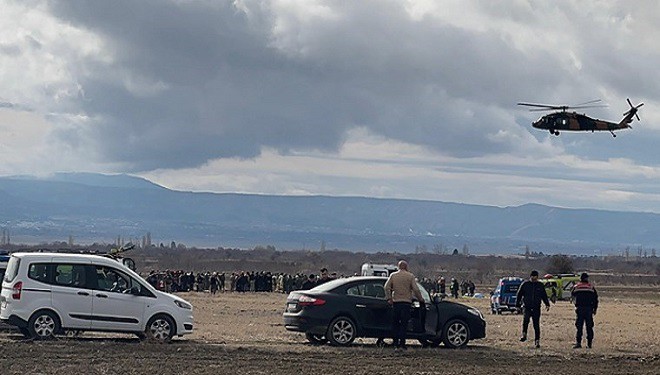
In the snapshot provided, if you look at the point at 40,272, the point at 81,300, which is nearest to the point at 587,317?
the point at 81,300

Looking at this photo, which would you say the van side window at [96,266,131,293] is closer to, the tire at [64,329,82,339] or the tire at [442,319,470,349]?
the tire at [64,329,82,339]

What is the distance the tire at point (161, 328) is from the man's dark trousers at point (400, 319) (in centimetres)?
418

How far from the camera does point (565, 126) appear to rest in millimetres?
44188

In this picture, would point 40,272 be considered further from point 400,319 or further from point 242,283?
point 242,283

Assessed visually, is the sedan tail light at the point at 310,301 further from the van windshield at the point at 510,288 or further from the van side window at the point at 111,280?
the van windshield at the point at 510,288

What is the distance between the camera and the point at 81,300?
21.6 m

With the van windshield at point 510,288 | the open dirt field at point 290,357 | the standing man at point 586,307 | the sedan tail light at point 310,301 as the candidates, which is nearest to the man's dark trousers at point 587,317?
the standing man at point 586,307

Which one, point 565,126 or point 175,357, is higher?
point 565,126

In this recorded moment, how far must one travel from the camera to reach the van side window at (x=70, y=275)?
71.1 ft

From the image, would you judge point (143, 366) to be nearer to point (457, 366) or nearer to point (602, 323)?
point (457, 366)

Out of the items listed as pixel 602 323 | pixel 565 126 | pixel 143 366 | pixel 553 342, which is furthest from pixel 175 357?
pixel 565 126

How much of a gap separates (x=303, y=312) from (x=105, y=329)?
3682 mm

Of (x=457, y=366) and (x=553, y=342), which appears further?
(x=553, y=342)

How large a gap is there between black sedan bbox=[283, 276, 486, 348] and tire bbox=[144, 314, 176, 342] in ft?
7.21
